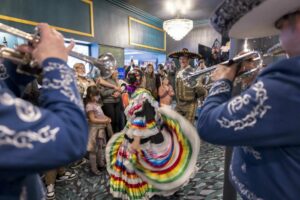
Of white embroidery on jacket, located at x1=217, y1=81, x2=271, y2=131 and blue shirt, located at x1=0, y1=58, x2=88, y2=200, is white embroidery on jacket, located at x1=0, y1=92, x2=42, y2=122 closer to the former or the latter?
blue shirt, located at x1=0, y1=58, x2=88, y2=200

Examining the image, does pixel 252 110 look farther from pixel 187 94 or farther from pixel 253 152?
pixel 187 94

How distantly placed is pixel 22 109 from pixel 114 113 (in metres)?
3.86

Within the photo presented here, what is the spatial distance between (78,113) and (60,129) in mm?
69

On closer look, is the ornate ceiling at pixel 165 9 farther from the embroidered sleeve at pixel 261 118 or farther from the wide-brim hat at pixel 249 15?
the embroidered sleeve at pixel 261 118

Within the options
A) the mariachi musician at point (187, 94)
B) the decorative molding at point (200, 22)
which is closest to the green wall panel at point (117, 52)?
the mariachi musician at point (187, 94)

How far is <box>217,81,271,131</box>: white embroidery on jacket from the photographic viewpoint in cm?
70


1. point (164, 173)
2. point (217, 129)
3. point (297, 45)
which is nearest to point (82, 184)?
point (164, 173)

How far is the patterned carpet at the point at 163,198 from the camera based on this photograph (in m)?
2.76

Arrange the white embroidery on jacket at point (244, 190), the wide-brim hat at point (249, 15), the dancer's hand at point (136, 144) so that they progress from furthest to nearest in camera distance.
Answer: the dancer's hand at point (136, 144) → the white embroidery on jacket at point (244, 190) → the wide-brim hat at point (249, 15)

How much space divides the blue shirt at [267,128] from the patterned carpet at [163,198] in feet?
6.71

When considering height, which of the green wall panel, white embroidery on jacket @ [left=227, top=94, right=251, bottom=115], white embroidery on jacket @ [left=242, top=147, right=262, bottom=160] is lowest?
white embroidery on jacket @ [left=242, top=147, right=262, bottom=160]

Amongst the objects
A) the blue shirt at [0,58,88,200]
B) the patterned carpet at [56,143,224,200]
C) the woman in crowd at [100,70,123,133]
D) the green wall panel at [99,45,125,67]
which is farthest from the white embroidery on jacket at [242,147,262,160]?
the green wall panel at [99,45,125,67]

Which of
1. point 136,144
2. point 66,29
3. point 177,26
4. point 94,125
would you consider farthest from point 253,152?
point 177,26

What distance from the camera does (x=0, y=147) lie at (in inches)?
20.4
